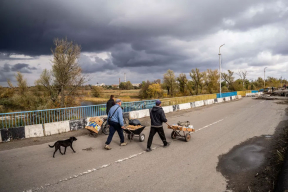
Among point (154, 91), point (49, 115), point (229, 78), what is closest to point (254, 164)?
point (49, 115)

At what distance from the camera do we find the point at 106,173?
4656mm

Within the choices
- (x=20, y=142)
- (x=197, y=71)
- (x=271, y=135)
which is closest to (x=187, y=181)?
(x=271, y=135)

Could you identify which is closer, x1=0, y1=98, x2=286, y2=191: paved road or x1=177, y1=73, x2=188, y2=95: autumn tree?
x1=0, y1=98, x2=286, y2=191: paved road

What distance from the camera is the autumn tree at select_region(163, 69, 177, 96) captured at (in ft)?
185

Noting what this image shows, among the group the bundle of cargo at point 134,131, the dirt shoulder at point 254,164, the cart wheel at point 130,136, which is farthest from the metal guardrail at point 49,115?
the dirt shoulder at point 254,164

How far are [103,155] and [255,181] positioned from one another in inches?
174

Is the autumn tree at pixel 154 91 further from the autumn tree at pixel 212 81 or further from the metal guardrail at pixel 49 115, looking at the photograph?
the metal guardrail at pixel 49 115

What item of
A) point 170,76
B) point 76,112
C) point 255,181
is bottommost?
point 255,181

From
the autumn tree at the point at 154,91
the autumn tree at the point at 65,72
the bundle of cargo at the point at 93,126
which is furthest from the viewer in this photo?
the autumn tree at the point at 154,91

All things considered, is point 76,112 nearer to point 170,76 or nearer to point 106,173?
point 106,173

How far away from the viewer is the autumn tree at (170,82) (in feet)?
185

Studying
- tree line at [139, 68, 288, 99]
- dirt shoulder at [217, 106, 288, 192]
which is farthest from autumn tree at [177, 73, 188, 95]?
dirt shoulder at [217, 106, 288, 192]

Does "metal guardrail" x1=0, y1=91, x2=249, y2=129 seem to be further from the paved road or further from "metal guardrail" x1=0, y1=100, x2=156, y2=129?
the paved road

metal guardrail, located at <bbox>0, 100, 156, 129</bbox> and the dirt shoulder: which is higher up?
metal guardrail, located at <bbox>0, 100, 156, 129</bbox>
